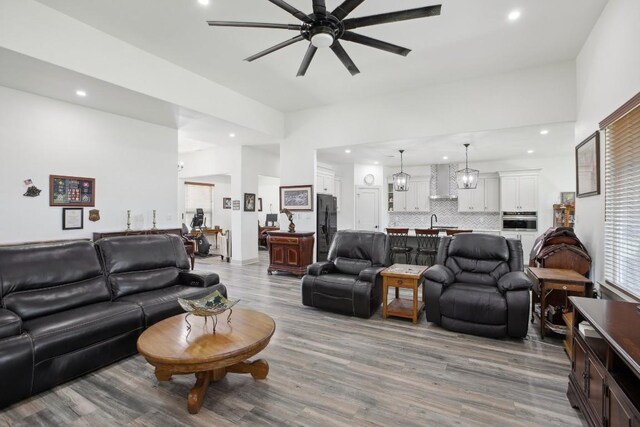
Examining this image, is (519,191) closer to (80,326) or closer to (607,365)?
(607,365)

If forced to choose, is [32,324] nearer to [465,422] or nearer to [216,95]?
[465,422]

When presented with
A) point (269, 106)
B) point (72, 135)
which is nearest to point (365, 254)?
point (269, 106)

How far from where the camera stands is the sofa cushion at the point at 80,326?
226 centimetres

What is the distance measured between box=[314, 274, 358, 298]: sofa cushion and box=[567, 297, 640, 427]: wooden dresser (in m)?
2.23

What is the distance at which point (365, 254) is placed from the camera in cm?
431

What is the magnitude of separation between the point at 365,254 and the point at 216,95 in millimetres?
3771

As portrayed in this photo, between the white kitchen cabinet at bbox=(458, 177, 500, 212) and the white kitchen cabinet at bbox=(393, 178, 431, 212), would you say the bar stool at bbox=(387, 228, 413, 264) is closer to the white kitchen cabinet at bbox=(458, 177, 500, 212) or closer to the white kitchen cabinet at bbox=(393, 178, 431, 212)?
the white kitchen cabinet at bbox=(393, 178, 431, 212)

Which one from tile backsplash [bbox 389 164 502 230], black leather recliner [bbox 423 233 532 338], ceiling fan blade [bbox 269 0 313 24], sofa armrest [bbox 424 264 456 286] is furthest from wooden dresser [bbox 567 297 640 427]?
tile backsplash [bbox 389 164 502 230]

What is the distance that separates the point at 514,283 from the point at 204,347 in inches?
118

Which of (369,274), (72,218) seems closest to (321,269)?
(369,274)

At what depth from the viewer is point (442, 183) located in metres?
9.05

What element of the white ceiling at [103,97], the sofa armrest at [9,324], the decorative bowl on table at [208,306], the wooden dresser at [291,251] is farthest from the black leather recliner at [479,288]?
the white ceiling at [103,97]

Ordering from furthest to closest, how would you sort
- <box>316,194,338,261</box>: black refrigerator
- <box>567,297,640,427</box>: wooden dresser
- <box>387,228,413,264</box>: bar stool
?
<box>316,194,338,261</box>: black refrigerator
<box>387,228,413,264</box>: bar stool
<box>567,297,640,427</box>: wooden dresser

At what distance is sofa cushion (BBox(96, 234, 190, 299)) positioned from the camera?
3197 mm
